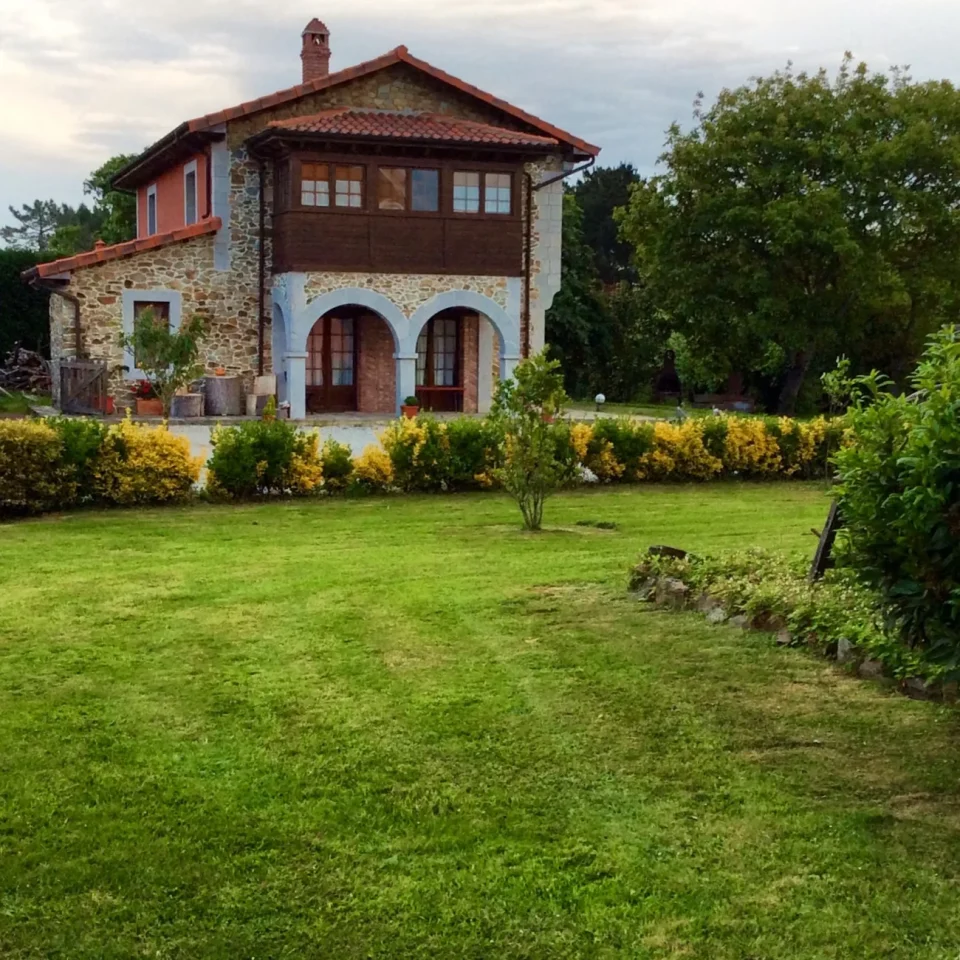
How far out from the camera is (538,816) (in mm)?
4250

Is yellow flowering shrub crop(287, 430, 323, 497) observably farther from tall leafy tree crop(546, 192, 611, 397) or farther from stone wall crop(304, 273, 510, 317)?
tall leafy tree crop(546, 192, 611, 397)

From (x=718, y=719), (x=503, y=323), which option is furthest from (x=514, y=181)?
(x=718, y=719)

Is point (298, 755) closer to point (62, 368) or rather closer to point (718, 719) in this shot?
point (718, 719)

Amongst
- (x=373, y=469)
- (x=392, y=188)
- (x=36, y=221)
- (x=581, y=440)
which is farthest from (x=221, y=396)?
(x=36, y=221)

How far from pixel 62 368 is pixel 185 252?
10.3 feet

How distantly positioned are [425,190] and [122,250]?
5678 mm

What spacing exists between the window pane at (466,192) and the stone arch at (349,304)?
230 centimetres

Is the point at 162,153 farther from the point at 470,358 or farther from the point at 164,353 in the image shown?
the point at 470,358

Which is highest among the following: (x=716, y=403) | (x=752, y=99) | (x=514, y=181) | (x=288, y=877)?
(x=752, y=99)

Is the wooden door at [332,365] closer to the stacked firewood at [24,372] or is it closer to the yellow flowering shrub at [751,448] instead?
the stacked firewood at [24,372]

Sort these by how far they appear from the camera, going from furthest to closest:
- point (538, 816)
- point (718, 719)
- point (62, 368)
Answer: point (62, 368) < point (718, 719) < point (538, 816)

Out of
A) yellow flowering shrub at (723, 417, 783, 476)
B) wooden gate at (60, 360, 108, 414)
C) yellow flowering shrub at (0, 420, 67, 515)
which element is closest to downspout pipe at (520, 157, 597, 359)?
wooden gate at (60, 360, 108, 414)

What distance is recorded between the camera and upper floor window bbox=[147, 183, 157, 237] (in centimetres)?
2906

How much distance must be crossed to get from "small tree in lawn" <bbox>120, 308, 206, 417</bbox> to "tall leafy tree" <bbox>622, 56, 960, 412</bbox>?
12321 mm
